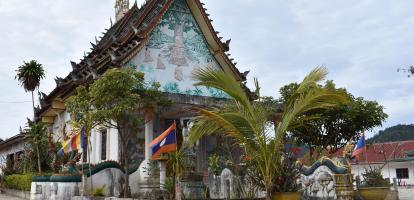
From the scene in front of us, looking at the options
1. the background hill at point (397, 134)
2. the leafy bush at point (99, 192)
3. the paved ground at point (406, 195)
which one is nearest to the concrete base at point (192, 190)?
the leafy bush at point (99, 192)

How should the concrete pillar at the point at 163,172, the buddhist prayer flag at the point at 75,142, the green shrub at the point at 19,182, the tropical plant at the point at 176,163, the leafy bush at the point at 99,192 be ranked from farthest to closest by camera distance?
the green shrub at the point at 19,182, the leafy bush at the point at 99,192, the buddhist prayer flag at the point at 75,142, the concrete pillar at the point at 163,172, the tropical plant at the point at 176,163

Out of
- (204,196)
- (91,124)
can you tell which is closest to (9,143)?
(91,124)

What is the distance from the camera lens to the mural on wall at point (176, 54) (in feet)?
59.6

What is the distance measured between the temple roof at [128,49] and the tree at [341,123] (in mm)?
4057

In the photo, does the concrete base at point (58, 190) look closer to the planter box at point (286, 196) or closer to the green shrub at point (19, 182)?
the green shrub at point (19, 182)

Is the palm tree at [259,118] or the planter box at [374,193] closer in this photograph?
the palm tree at [259,118]

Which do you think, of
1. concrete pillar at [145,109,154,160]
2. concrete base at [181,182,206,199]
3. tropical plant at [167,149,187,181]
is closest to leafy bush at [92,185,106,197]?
concrete pillar at [145,109,154,160]

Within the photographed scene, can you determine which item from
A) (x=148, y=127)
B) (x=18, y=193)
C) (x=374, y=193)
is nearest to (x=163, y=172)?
(x=148, y=127)

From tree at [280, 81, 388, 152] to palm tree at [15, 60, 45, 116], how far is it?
11.1 m

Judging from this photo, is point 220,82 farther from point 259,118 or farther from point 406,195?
point 406,195

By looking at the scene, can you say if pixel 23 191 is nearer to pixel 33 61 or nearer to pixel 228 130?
pixel 33 61

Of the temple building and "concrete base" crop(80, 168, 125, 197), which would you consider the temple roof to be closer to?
the temple building

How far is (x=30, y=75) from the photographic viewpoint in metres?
19.0

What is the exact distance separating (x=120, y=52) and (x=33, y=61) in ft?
13.9
